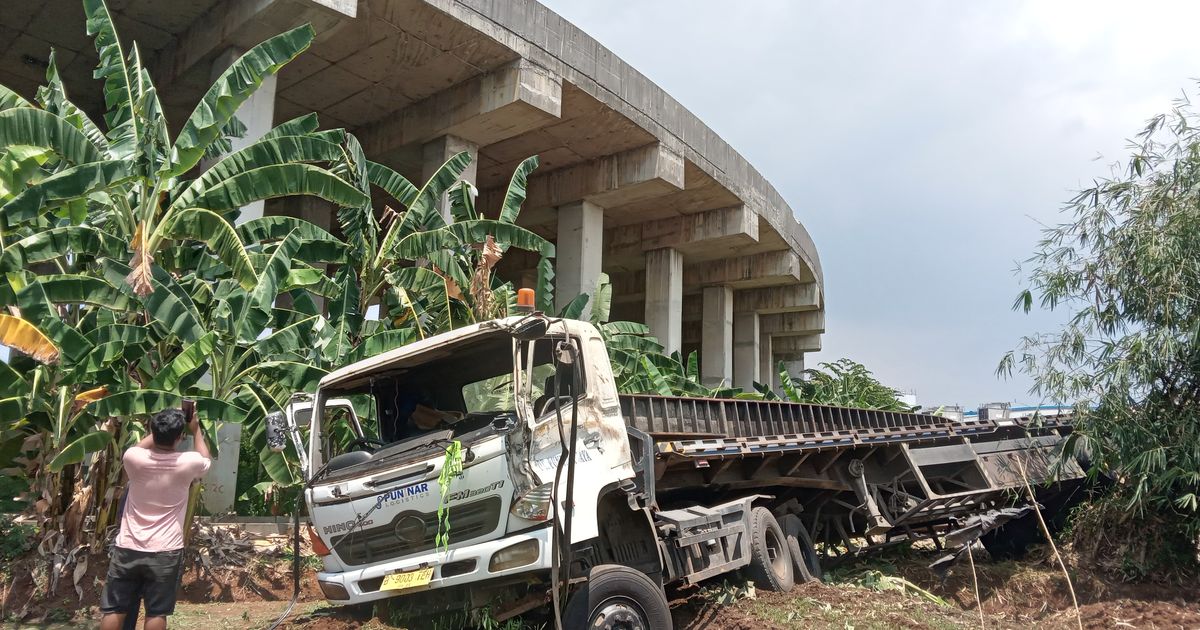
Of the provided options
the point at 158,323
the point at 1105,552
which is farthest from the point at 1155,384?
the point at 158,323

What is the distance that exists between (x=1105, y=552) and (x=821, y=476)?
3.65m

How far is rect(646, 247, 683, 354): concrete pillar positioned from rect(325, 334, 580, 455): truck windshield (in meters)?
14.8

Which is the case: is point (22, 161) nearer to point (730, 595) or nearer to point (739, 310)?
point (730, 595)

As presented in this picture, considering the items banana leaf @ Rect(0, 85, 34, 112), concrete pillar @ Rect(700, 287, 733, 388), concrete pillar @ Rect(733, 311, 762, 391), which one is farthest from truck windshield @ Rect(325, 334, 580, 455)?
concrete pillar @ Rect(733, 311, 762, 391)

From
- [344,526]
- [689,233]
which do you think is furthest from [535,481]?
[689,233]

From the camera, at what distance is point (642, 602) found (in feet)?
17.4

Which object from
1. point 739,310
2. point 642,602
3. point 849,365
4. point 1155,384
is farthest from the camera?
point 849,365

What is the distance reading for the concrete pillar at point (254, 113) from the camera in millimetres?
11523

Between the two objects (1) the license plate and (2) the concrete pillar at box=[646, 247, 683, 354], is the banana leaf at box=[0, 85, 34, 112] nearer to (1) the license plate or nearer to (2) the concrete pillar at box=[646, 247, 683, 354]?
(1) the license plate

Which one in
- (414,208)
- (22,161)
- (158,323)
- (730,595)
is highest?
(414,208)

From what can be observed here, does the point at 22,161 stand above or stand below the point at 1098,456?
above

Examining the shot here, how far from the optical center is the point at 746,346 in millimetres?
29453

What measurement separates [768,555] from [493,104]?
920 cm

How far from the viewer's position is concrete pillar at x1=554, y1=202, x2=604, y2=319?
17969mm
